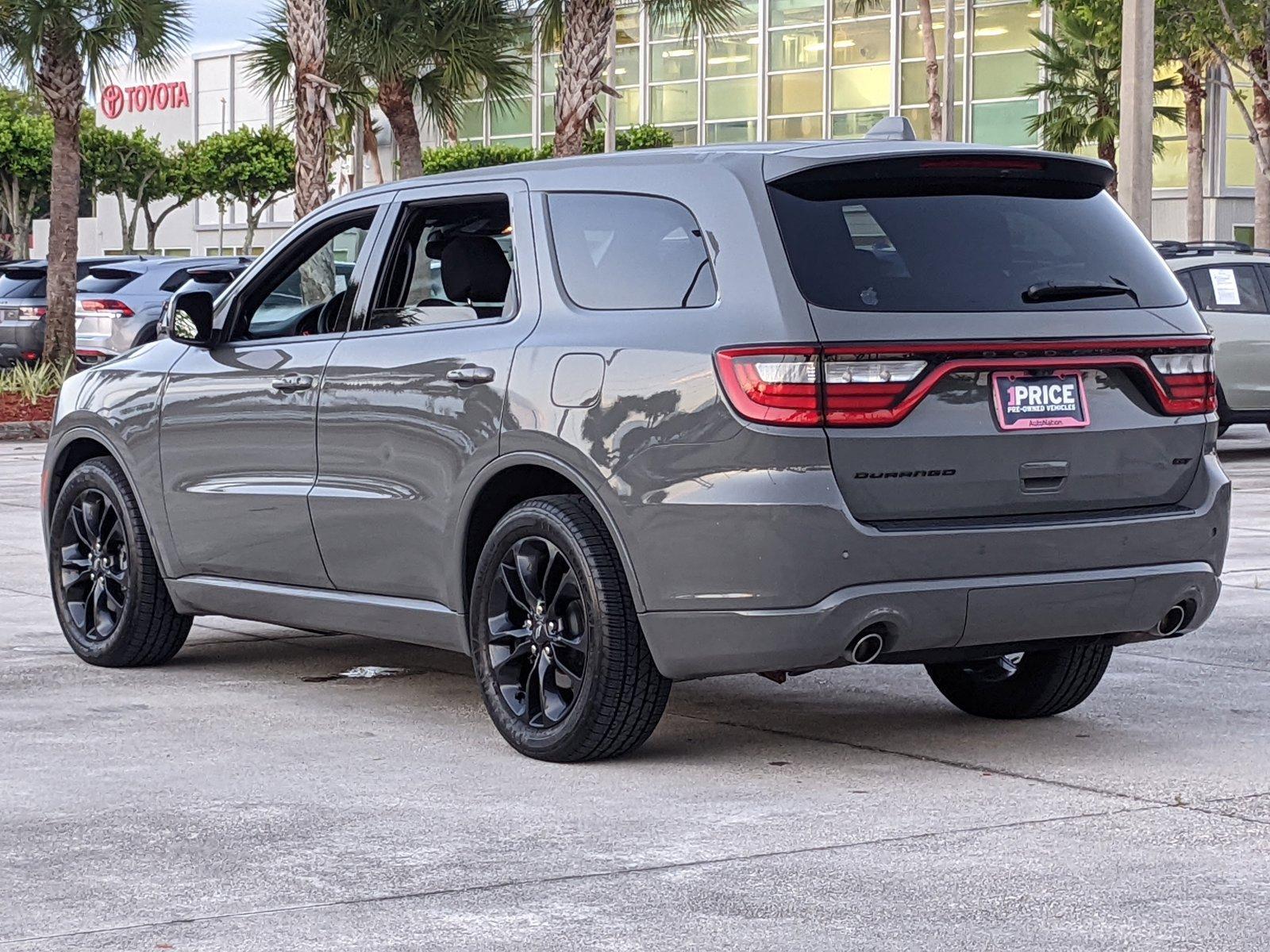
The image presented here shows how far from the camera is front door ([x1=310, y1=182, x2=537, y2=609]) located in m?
6.38

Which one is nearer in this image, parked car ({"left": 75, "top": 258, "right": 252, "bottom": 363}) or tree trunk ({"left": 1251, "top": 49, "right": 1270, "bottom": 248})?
parked car ({"left": 75, "top": 258, "right": 252, "bottom": 363})

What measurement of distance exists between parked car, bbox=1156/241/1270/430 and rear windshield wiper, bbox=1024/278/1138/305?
12.7 metres

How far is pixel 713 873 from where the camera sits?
4.91 meters

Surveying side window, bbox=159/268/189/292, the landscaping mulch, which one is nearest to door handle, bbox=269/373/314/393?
the landscaping mulch

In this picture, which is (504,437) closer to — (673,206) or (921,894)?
(673,206)

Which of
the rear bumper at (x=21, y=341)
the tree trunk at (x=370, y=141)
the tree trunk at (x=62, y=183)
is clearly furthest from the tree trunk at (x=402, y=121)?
the rear bumper at (x=21, y=341)

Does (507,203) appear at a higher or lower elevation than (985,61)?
lower

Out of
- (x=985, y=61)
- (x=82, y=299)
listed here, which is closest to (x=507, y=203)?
(x=82, y=299)

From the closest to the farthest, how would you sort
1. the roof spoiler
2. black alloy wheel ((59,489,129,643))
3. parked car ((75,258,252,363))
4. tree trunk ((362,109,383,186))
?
1. black alloy wheel ((59,489,129,643))
2. the roof spoiler
3. parked car ((75,258,252,363))
4. tree trunk ((362,109,383,186))

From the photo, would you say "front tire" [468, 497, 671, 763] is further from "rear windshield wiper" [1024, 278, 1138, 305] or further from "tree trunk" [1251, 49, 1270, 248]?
"tree trunk" [1251, 49, 1270, 248]

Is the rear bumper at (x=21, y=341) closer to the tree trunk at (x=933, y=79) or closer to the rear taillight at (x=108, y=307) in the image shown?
the rear taillight at (x=108, y=307)

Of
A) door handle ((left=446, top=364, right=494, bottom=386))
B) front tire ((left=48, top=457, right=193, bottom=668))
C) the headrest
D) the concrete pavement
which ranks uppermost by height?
the headrest

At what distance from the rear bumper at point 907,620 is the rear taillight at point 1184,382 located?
19.2 inches

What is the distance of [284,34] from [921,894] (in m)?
29.7
